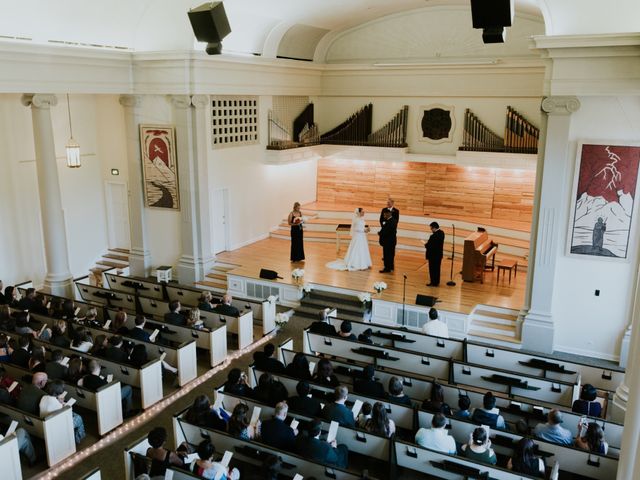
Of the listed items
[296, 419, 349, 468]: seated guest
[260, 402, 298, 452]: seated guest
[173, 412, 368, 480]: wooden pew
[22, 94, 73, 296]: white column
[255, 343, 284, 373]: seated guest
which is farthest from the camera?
[22, 94, 73, 296]: white column

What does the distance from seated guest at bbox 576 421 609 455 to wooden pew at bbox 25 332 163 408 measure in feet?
22.1

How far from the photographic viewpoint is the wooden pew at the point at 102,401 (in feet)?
29.6

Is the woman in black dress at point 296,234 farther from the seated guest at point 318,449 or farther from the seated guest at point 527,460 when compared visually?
the seated guest at point 527,460

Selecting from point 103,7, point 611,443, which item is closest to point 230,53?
point 103,7

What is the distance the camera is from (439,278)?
590 inches

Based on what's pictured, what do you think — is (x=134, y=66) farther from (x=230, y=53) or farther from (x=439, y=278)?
(x=439, y=278)

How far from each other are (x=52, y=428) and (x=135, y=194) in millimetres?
8992

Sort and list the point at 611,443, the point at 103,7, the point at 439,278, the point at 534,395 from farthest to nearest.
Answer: the point at 439,278 → the point at 103,7 → the point at 534,395 → the point at 611,443

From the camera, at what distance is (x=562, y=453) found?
720cm

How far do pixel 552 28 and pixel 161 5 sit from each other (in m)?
9.25

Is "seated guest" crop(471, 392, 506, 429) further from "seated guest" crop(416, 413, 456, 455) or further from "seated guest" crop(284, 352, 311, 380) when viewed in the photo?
"seated guest" crop(284, 352, 311, 380)

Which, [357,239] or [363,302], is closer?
[363,302]

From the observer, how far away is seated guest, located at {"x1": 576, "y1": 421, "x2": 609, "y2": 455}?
23.5ft

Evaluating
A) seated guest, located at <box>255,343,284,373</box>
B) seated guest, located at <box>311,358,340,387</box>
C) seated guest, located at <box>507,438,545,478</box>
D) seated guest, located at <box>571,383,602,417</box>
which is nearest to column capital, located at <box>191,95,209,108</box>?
seated guest, located at <box>255,343,284,373</box>
